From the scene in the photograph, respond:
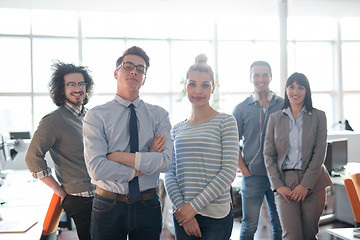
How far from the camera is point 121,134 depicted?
169cm

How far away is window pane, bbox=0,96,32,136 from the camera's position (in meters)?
7.86

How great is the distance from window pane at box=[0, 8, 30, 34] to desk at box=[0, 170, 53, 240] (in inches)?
189

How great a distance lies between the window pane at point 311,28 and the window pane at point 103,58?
4.65 metres

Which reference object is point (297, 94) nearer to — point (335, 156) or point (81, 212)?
point (81, 212)

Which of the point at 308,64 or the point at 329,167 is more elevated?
the point at 308,64

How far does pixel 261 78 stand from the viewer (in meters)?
2.78

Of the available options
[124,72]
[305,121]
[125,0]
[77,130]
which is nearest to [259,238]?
[305,121]

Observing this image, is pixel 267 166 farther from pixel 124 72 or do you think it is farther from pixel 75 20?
pixel 75 20

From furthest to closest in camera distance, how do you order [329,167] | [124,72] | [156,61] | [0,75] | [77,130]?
[156,61] < [0,75] < [329,167] < [77,130] < [124,72]

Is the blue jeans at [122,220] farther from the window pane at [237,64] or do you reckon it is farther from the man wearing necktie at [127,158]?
the window pane at [237,64]

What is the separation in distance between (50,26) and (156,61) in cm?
268

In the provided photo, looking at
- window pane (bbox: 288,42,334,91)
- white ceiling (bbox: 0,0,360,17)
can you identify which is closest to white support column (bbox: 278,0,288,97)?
white ceiling (bbox: 0,0,360,17)

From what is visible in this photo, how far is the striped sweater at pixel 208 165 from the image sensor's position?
1722mm

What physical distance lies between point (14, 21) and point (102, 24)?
2.04 m
